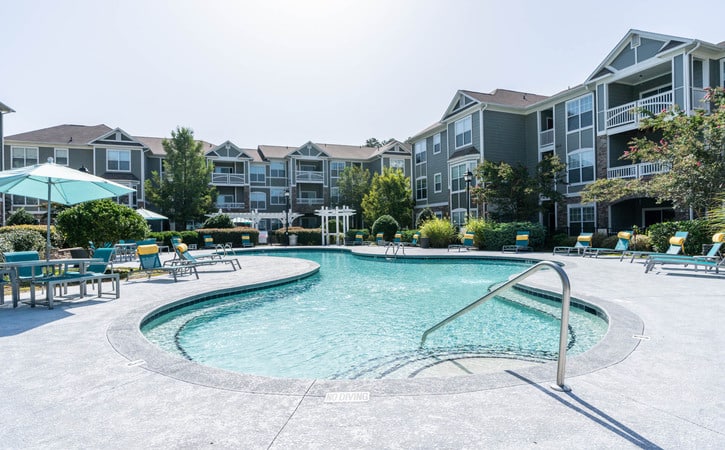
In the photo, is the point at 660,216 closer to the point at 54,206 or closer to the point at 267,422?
the point at 267,422

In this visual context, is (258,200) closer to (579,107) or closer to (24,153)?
(24,153)

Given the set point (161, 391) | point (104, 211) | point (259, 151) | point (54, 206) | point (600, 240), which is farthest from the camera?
point (259, 151)

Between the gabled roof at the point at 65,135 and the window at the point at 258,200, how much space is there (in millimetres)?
13354

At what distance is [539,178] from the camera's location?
2042 cm

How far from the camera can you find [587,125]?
21672mm

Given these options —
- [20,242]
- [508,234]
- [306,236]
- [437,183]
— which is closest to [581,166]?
[508,234]

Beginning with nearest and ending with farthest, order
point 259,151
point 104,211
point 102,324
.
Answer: point 102,324 < point 104,211 < point 259,151

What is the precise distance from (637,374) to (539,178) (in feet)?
61.1

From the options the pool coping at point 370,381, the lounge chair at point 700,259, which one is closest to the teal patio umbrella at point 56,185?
the pool coping at point 370,381

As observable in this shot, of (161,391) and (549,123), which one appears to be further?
(549,123)

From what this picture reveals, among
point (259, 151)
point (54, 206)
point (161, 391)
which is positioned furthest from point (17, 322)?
point (259, 151)

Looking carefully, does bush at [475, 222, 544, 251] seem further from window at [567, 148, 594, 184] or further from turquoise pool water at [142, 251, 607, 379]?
turquoise pool water at [142, 251, 607, 379]

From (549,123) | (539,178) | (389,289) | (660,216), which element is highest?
(549,123)

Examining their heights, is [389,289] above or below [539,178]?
below
